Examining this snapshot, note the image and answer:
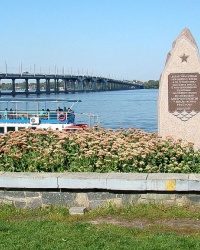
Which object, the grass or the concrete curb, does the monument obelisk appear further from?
the grass

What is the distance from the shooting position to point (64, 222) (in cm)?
577

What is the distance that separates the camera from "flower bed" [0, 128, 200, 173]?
282 inches

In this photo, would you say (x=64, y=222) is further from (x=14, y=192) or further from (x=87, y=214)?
(x=14, y=192)

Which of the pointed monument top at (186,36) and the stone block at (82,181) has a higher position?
the pointed monument top at (186,36)

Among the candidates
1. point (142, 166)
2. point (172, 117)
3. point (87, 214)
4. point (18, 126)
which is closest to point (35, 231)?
point (87, 214)

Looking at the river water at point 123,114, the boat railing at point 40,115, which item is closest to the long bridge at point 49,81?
the river water at point 123,114

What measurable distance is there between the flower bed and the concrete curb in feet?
2.15

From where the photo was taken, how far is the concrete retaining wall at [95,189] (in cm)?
618

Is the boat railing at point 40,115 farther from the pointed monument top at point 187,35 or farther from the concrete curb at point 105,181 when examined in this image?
the concrete curb at point 105,181

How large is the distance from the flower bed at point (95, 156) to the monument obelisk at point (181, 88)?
168 centimetres

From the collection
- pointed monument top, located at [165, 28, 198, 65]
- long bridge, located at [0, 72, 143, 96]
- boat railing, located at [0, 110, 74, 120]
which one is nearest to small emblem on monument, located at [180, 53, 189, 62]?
pointed monument top, located at [165, 28, 198, 65]

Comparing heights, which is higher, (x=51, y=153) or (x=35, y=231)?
(x=51, y=153)

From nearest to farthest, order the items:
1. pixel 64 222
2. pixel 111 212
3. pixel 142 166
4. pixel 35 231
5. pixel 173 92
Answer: pixel 35 231 → pixel 64 222 → pixel 111 212 → pixel 142 166 → pixel 173 92

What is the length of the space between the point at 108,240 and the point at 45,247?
657mm
